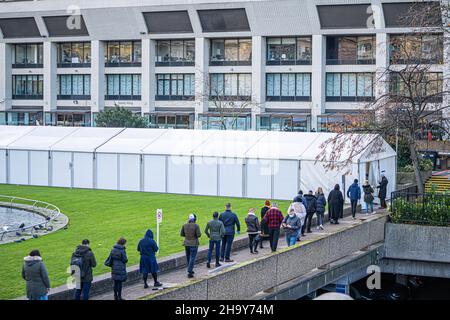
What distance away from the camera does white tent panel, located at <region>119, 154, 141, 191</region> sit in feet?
135

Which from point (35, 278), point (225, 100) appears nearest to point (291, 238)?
point (35, 278)

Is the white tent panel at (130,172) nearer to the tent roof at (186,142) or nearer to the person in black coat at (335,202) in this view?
the tent roof at (186,142)

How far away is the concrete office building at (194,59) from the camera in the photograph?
70500 millimetres

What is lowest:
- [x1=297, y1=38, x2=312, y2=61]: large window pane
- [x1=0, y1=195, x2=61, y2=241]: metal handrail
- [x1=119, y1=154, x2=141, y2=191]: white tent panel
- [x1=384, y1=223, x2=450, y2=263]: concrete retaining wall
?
[x1=384, y1=223, x2=450, y2=263]: concrete retaining wall

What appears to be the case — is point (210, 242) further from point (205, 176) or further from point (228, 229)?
point (205, 176)

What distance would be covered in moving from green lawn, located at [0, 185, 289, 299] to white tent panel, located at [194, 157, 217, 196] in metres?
1.47

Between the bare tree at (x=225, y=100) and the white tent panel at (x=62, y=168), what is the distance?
94.6 feet

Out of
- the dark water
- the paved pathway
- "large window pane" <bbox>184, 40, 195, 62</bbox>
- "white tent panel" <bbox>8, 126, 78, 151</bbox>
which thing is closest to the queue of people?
the paved pathway

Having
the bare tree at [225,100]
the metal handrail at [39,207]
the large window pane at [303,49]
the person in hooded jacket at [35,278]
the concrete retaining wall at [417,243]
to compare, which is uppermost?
the large window pane at [303,49]

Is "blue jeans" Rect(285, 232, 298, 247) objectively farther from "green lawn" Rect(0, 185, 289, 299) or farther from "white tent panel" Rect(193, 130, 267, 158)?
"white tent panel" Rect(193, 130, 267, 158)

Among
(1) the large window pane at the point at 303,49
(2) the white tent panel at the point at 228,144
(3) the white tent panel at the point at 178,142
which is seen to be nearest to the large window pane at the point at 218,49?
(1) the large window pane at the point at 303,49

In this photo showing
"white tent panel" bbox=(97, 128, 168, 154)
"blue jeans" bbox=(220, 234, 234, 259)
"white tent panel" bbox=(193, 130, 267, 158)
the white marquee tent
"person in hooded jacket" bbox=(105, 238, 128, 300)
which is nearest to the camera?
"person in hooded jacket" bbox=(105, 238, 128, 300)

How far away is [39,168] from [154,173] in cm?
671
